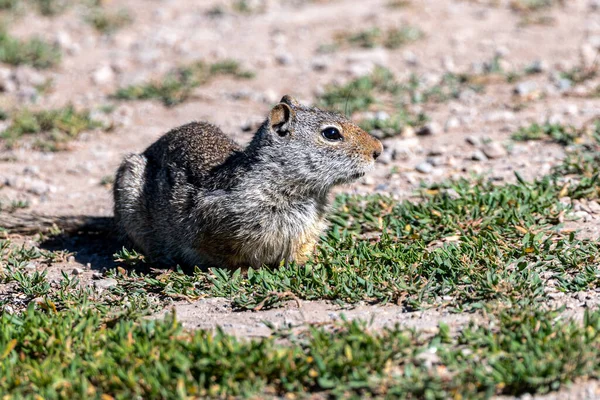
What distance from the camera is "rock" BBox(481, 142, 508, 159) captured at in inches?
247

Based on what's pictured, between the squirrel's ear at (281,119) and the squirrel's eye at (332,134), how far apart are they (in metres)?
0.22

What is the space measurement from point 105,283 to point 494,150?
3227mm

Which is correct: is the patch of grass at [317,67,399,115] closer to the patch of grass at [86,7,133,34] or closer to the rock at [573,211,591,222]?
the rock at [573,211,591,222]

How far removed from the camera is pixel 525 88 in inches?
293

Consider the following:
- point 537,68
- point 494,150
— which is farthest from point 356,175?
point 537,68

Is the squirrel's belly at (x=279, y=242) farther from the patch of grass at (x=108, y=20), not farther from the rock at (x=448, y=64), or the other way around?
the patch of grass at (x=108, y=20)

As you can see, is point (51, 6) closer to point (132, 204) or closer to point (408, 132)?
point (408, 132)

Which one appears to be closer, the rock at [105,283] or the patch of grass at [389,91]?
the rock at [105,283]

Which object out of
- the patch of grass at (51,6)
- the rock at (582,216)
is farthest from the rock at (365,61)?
the patch of grass at (51,6)

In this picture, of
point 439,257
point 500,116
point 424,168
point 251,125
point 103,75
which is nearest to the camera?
point 439,257

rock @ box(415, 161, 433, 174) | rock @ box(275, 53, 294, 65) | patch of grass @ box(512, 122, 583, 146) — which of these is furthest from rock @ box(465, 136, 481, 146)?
rock @ box(275, 53, 294, 65)

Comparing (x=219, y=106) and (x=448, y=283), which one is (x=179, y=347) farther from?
(x=219, y=106)

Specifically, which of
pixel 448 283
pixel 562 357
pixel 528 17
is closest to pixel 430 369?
pixel 562 357

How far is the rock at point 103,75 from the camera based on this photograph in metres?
8.64
